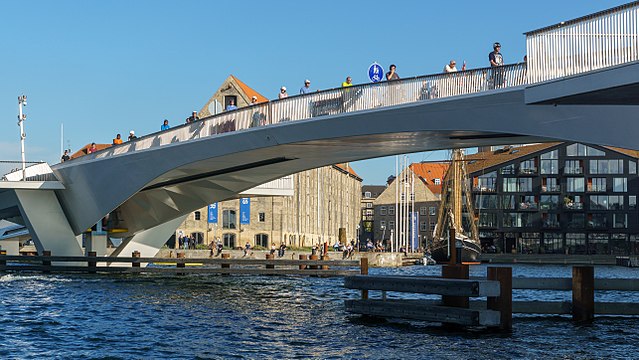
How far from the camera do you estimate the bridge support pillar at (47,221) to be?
1774 inches

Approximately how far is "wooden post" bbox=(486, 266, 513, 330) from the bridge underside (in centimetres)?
398

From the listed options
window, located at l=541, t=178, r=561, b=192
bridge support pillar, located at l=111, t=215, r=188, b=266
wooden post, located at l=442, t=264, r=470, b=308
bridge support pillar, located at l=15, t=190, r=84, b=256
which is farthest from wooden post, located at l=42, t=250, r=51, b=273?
window, located at l=541, t=178, r=561, b=192

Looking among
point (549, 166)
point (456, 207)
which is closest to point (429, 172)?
point (549, 166)

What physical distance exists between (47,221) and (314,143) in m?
18.5

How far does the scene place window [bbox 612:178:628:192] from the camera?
112 metres

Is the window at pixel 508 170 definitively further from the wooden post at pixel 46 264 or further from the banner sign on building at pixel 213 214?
the wooden post at pixel 46 264

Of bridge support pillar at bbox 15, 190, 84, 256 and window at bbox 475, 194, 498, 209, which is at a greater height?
window at bbox 475, 194, 498, 209

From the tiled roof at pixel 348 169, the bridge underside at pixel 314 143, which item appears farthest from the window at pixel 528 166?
the bridge underside at pixel 314 143

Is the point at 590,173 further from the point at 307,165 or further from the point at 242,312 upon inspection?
the point at 242,312

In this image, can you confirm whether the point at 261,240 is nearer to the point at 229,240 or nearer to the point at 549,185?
the point at 229,240

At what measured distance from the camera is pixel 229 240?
102250 mm

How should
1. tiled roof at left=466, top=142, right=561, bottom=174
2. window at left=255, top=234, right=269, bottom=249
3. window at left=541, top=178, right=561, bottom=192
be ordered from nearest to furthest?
1. window at left=255, top=234, right=269, bottom=249
2. tiled roof at left=466, top=142, right=561, bottom=174
3. window at left=541, top=178, right=561, bottom=192

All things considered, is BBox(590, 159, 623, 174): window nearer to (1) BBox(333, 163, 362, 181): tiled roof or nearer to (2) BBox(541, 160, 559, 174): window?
(2) BBox(541, 160, 559, 174): window

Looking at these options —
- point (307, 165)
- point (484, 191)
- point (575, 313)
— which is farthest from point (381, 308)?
point (484, 191)
